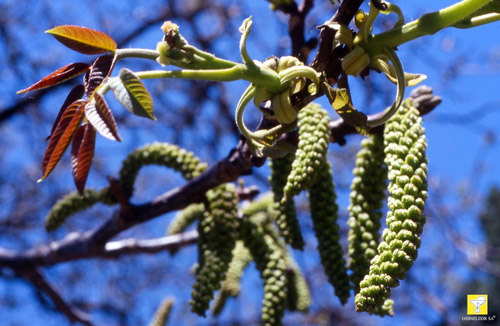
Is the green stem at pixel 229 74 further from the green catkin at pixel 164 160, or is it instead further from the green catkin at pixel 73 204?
the green catkin at pixel 73 204

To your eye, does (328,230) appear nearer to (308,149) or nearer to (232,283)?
(308,149)

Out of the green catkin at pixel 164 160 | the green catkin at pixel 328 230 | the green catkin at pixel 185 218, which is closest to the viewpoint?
the green catkin at pixel 328 230

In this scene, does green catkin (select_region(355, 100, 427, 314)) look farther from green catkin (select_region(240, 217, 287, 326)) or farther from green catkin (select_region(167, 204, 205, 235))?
green catkin (select_region(167, 204, 205, 235))

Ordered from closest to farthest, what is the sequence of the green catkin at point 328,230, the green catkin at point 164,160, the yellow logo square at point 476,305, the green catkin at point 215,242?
the green catkin at point 328,230
the green catkin at point 215,242
the green catkin at point 164,160
the yellow logo square at point 476,305

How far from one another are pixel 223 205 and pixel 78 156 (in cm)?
70

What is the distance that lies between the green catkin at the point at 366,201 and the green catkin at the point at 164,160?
0.59 m

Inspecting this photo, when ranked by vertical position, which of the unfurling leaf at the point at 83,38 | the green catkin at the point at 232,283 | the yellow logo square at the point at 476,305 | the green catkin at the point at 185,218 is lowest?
the green catkin at the point at 232,283

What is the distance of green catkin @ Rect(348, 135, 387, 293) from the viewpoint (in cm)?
115

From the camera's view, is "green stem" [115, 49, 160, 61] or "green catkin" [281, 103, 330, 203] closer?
"green stem" [115, 49, 160, 61]

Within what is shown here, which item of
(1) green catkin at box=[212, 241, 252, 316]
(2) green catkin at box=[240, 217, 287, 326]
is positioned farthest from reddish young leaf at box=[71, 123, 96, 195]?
(1) green catkin at box=[212, 241, 252, 316]

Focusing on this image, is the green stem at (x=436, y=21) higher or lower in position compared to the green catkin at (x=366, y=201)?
higher

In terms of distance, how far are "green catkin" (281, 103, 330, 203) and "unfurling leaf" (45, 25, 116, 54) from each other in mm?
435

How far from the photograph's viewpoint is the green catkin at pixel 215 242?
51.9 inches

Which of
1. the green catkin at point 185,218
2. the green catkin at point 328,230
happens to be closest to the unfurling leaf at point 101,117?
the green catkin at point 328,230
